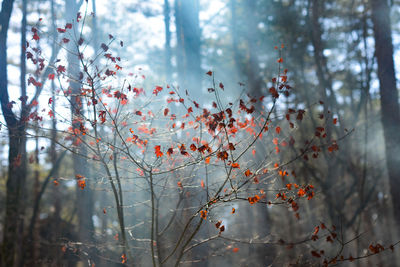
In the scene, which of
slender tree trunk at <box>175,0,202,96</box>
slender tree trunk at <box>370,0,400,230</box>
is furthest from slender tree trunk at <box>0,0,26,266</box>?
slender tree trunk at <box>370,0,400,230</box>

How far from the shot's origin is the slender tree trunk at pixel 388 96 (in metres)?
7.52

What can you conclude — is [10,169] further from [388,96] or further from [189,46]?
[388,96]

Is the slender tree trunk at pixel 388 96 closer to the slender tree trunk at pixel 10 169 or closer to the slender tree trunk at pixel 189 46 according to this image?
the slender tree trunk at pixel 189 46

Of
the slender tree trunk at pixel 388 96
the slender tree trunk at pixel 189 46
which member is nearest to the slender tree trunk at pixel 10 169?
the slender tree trunk at pixel 189 46

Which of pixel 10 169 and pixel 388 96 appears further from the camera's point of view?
pixel 388 96

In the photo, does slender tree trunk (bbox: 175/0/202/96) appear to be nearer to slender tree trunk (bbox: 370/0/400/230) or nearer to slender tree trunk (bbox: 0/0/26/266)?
slender tree trunk (bbox: 0/0/26/266)

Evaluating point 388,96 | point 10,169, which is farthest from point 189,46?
point 10,169

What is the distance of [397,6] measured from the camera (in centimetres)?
1262

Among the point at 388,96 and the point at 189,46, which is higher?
the point at 189,46

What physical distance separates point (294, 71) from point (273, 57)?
43.2 inches

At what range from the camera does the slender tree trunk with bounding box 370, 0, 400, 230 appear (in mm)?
7520

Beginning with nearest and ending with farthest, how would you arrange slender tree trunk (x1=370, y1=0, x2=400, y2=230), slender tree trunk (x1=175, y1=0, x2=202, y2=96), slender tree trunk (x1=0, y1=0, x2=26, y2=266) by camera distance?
slender tree trunk (x1=0, y1=0, x2=26, y2=266) → slender tree trunk (x1=370, y1=0, x2=400, y2=230) → slender tree trunk (x1=175, y1=0, x2=202, y2=96)

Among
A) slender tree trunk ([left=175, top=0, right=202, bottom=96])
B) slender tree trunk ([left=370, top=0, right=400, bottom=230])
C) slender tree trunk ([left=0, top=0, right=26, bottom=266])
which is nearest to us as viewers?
slender tree trunk ([left=0, top=0, right=26, bottom=266])

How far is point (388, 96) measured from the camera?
7824 mm
